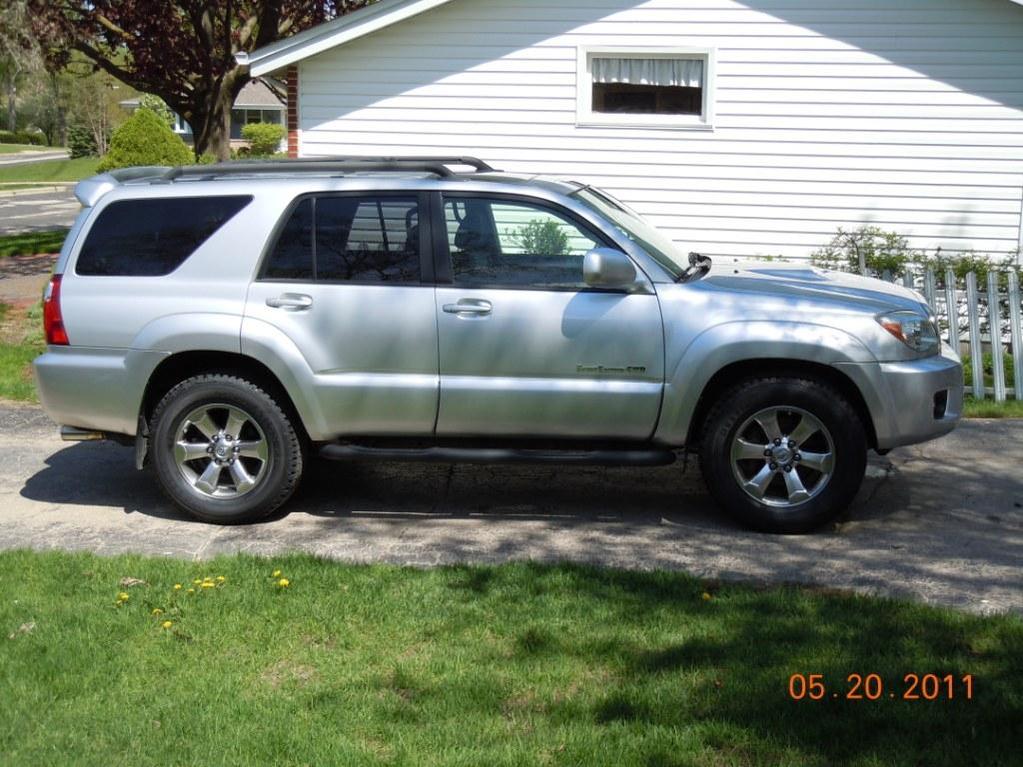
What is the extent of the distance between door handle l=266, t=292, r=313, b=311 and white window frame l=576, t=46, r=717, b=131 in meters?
7.32

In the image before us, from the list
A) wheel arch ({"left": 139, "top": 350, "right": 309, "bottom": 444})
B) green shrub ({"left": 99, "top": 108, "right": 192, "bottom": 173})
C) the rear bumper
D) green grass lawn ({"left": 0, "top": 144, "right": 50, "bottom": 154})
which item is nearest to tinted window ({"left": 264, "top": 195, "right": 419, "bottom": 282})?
wheel arch ({"left": 139, "top": 350, "right": 309, "bottom": 444})

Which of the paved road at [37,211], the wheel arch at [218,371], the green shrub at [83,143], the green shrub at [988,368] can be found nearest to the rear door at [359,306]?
the wheel arch at [218,371]

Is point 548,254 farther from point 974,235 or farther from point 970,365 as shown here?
point 974,235

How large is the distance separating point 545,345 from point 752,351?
1.06m

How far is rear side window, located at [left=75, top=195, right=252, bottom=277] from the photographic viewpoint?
6809 millimetres

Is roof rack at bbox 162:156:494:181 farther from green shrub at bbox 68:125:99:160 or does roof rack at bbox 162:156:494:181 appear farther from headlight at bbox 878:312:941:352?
green shrub at bbox 68:125:99:160

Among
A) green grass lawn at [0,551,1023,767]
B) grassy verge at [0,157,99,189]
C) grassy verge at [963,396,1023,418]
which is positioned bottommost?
green grass lawn at [0,551,1023,767]

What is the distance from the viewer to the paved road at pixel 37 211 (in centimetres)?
2741

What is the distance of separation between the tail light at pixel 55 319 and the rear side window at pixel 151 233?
16 centimetres

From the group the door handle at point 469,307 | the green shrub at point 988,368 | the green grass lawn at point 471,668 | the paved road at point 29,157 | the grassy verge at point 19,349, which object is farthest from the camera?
the paved road at point 29,157

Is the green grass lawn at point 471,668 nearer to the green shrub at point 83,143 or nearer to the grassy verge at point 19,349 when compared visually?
the grassy verge at point 19,349

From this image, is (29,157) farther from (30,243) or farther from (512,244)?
(512,244)

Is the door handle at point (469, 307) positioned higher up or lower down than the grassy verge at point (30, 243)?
lower down

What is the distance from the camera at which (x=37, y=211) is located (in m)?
31.8
